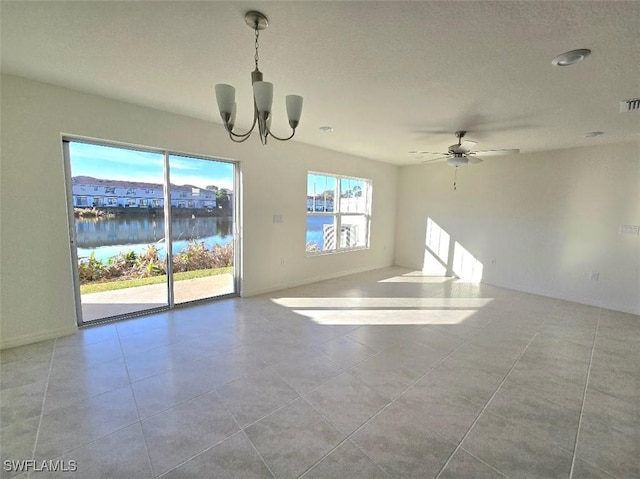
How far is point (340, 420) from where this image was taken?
183 centimetres

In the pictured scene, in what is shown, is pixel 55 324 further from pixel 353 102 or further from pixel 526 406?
pixel 526 406

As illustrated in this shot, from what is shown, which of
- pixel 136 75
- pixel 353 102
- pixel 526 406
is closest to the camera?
pixel 526 406

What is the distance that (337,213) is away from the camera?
5645 millimetres

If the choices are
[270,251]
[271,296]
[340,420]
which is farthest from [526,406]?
[270,251]

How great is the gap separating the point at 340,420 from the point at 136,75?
3145mm

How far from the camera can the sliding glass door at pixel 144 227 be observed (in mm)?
3029

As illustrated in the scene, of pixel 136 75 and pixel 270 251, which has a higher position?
pixel 136 75

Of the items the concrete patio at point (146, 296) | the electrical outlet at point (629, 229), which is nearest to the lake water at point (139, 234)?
the concrete patio at point (146, 296)

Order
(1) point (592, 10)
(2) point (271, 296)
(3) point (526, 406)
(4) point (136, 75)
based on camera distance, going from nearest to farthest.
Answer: (1) point (592, 10)
(3) point (526, 406)
(4) point (136, 75)
(2) point (271, 296)

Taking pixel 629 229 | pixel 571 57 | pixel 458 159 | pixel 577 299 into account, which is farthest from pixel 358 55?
pixel 577 299

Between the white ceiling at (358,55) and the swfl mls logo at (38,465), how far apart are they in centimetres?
249

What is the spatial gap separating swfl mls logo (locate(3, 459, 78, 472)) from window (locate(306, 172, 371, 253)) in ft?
13.0

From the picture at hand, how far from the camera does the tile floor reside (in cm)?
154

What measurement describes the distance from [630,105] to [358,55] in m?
2.69
